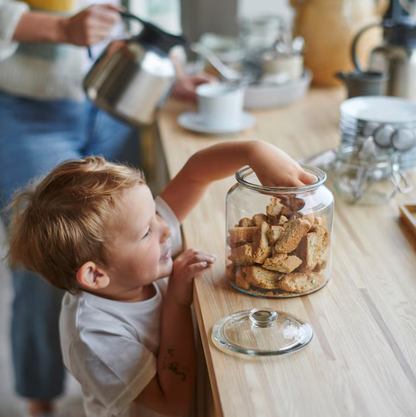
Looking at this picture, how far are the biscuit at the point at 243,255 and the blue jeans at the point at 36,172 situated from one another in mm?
792

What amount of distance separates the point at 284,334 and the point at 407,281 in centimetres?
23

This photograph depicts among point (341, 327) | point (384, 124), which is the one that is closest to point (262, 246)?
point (341, 327)

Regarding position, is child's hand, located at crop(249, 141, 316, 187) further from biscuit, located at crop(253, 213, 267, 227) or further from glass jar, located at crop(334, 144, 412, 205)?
glass jar, located at crop(334, 144, 412, 205)

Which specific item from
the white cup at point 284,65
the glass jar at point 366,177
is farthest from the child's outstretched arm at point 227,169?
the white cup at point 284,65

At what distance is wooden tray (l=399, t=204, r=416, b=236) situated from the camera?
38.6 inches

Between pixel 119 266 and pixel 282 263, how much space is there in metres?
0.26

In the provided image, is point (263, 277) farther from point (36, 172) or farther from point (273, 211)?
point (36, 172)

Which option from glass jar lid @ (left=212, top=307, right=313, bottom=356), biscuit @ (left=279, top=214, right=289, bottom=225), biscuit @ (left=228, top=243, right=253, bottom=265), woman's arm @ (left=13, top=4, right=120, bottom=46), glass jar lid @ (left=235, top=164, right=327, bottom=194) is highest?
woman's arm @ (left=13, top=4, right=120, bottom=46)

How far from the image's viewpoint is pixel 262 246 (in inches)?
31.0

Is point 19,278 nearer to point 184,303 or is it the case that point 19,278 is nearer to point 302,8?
point 184,303

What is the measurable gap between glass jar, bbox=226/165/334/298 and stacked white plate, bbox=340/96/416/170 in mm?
329

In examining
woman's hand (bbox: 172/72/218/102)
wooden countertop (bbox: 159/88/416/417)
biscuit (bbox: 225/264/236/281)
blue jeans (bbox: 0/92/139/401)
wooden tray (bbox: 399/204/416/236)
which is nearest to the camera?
wooden countertop (bbox: 159/88/416/417)

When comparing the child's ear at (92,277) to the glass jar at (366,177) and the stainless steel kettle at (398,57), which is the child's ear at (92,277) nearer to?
the glass jar at (366,177)

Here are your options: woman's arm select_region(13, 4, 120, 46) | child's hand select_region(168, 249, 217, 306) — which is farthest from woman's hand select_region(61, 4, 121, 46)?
child's hand select_region(168, 249, 217, 306)
